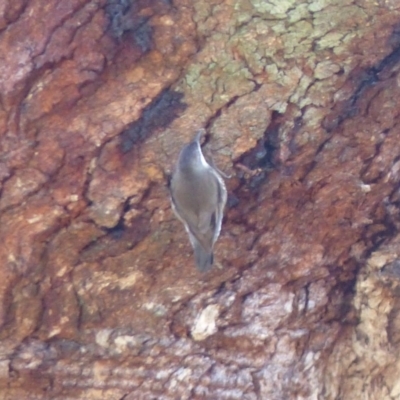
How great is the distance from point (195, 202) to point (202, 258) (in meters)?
0.52

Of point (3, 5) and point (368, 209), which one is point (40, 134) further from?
point (368, 209)

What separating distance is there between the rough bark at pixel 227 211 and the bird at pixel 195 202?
0.04 metres

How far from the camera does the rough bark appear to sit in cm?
282

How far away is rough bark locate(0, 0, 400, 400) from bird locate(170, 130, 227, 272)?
1.8 inches

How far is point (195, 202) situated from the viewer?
329 centimetres

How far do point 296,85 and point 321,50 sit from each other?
6.7 inches

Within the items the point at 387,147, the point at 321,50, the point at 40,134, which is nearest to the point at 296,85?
the point at 321,50

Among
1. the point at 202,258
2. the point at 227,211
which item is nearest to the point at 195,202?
the point at 227,211

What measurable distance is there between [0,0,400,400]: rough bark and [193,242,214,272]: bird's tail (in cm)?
7

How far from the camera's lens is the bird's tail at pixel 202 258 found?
280 cm

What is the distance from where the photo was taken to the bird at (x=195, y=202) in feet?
9.30

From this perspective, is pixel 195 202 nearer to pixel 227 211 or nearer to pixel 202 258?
pixel 227 211

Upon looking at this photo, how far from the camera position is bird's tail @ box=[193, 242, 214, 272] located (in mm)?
2803

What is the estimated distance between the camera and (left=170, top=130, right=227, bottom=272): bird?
2834mm
